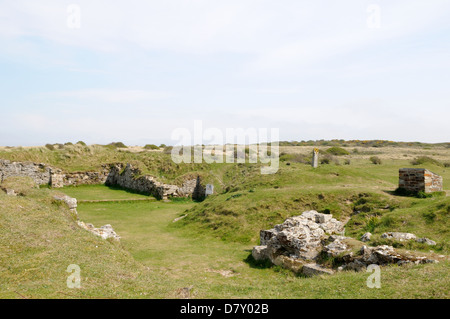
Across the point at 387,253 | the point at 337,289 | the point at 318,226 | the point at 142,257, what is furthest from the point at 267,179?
the point at 337,289

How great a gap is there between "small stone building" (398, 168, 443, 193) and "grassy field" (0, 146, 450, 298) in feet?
3.81

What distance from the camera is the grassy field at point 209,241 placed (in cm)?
758

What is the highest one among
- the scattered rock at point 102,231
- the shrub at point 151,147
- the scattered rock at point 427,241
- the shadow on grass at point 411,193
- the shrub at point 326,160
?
the shrub at point 151,147

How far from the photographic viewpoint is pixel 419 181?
1859 cm

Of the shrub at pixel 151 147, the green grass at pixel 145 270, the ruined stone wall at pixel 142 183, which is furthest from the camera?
the shrub at pixel 151 147

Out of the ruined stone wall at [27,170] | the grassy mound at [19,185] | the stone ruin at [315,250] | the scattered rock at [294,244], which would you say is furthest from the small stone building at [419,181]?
the ruined stone wall at [27,170]

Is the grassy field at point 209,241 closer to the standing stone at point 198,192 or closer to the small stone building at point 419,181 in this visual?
the small stone building at point 419,181

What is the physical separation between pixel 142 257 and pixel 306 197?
34.1 feet

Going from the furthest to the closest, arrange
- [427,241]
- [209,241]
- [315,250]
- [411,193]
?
[411,193], [209,241], [315,250], [427,241]

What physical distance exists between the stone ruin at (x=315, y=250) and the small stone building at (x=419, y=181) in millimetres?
6511

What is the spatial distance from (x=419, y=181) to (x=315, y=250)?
999 cm

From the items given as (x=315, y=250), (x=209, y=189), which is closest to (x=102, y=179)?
(x=209, y=189)

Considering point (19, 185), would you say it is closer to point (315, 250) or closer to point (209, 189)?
point (315, 250)

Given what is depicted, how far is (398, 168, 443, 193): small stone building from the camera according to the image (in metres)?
18.4
